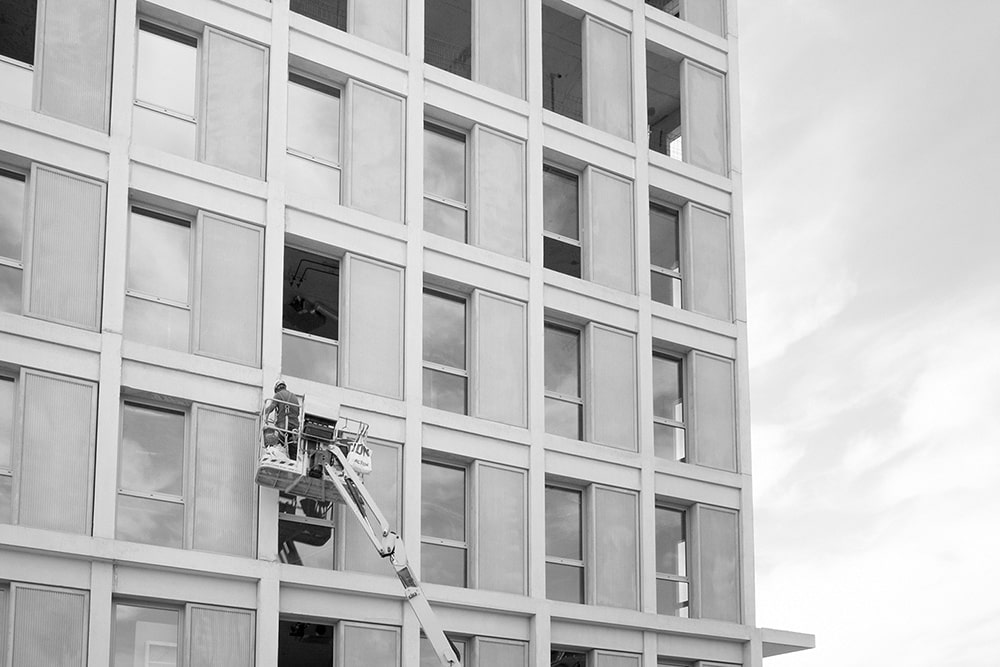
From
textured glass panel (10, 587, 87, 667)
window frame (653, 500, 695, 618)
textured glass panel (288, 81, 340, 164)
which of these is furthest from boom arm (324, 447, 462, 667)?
window frame (653, 500, 695, 618)

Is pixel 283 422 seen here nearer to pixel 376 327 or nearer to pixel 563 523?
pixel 376 327

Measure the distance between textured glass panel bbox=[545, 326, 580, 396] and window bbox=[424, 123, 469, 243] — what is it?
2.88 m

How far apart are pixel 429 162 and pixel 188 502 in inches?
360

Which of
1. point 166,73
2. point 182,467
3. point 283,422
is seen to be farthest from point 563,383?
point 166,73

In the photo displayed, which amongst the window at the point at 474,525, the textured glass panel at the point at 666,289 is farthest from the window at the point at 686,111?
the window at the point at 474,525

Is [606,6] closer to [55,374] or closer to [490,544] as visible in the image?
[490,544]

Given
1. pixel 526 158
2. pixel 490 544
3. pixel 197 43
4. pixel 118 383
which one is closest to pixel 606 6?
pixel 526 158

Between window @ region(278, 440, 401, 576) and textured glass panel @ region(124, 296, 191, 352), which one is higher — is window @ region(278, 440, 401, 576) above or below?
below

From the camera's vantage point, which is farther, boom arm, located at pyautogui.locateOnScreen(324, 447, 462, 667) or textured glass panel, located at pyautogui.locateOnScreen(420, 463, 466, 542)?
textured glass panel, located at pyautogui.locateOnScreen(420, 463, 466, 542)

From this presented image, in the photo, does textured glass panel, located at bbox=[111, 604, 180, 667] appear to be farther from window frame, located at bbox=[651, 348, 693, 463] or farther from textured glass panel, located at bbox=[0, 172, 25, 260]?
window frame, located at bbox=[651, 348, 693, 463]

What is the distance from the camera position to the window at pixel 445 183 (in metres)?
31.2

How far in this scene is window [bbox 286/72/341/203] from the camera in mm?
29328

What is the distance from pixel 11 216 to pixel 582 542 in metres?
12.7

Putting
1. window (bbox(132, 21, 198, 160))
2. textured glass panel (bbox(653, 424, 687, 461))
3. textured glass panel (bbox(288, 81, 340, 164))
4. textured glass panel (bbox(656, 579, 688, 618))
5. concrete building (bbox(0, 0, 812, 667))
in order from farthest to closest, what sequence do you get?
textured glass panel (bbox(653, 424, 687, 461))
textured glass panel (bbox(656, 579, 688, 618))
textured glass panel (bbox(288, 81, 340, 164))
window (bbox(132, 21, 198, 160))
concrete building (bbox(0, 0, 812, 667))
